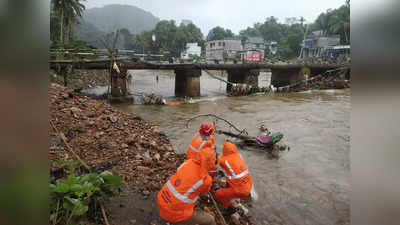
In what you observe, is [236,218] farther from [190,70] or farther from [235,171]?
[190,70]

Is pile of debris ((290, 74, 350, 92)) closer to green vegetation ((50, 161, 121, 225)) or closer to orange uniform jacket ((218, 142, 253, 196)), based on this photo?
orange uniform jacket ((218, 142, 253, 196))

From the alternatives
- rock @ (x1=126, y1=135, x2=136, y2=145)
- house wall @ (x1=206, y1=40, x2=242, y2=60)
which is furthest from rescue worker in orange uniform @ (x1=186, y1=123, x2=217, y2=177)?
house wall @ (x1=206, y1=40, x2=242, y2=60)

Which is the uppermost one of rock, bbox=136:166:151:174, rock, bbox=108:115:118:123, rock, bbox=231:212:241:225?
rock, bbox=108:115:118:123

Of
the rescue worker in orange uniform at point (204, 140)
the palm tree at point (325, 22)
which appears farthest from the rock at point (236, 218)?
the palm tree at point (325, 22)

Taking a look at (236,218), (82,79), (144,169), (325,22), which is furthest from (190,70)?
(325,22)

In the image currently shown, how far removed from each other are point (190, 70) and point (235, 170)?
16.4 meters

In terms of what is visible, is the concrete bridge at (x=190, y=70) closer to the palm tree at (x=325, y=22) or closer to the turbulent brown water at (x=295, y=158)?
the turbulent brown water at (x=295, y=158)

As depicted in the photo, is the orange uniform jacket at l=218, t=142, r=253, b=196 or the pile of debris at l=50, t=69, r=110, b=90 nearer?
the orange uniform jacket at l=218, t=142, r=253, b=196

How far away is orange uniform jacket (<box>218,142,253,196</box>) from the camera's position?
12.5 feet

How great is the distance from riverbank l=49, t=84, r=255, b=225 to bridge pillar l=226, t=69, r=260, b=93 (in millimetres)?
16746

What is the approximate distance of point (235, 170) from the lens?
12.4ft
